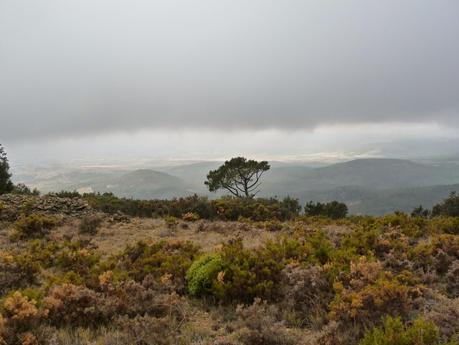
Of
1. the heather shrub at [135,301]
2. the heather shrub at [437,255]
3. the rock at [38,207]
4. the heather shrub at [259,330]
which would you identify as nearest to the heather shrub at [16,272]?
the heather shrub at [135,301]

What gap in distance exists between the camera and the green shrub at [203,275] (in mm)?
7297

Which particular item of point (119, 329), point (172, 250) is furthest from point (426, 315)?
point (172, 250)

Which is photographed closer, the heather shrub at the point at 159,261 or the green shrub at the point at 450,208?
the heather shrub at the point at 159,261

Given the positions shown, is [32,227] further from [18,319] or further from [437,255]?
[437,255]

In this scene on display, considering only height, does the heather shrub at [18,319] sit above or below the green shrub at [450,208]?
above

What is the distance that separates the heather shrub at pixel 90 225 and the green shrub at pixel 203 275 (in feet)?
30.3

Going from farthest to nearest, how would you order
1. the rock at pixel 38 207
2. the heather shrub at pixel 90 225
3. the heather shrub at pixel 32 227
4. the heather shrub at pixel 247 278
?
the rock at pixel 38 207
the heather shrub at pixel 90 225
the heather shrub at pixel 32 227
the heather shrub at pixel 247 278

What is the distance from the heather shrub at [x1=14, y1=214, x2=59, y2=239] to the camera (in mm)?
14415

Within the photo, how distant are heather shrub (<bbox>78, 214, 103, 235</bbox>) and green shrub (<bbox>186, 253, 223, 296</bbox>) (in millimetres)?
9244

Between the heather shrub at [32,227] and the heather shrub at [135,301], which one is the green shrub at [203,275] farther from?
the heather shrub at [32,227]

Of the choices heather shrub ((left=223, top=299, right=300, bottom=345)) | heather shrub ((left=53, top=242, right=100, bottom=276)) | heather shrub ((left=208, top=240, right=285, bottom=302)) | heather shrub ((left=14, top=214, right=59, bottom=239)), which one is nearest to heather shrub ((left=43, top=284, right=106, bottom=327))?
heather shrub ((left=208, top=240, right=285, bottom=302))

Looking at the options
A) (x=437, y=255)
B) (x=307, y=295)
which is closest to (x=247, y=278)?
(x=307, y=295)

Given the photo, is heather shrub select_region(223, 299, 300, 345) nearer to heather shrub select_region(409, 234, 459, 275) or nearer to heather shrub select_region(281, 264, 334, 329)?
heather shrub select_region(281, 264, 334, 329)

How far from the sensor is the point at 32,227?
15.0 m
